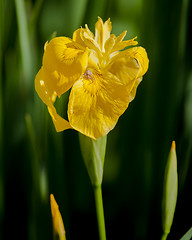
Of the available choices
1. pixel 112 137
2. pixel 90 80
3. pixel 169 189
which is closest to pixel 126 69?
pixel 90 80

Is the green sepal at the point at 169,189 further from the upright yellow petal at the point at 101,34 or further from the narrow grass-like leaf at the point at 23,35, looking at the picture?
the narrow grass-like leaf at the point at 23,35

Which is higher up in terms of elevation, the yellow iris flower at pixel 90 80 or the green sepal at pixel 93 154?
the yellow iris flower at pixel 90 80

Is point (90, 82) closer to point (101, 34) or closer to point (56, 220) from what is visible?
point (101, 34)

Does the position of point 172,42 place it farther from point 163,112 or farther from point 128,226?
point 128,226

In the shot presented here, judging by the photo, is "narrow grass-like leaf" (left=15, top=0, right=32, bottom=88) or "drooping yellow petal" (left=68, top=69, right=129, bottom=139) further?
"narrow grass-like leaf" (left=15, top=0, right=32, bottom=88)

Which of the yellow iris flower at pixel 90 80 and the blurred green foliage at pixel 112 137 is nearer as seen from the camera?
the yellow iris flower at pixel 90 80

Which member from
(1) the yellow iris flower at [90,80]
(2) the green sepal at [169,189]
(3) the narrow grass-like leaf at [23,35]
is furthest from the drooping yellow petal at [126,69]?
(3) the narrow grass-like leaf at [23,35]

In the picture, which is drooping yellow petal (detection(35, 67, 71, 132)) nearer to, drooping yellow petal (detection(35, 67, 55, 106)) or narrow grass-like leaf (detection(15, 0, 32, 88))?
drooping yellow petal (detection(35, 67, 55, 106))

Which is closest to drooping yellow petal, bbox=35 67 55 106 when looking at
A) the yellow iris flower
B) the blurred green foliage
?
the yellow iris flower

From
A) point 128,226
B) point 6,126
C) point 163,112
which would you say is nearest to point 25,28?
point 6,126
